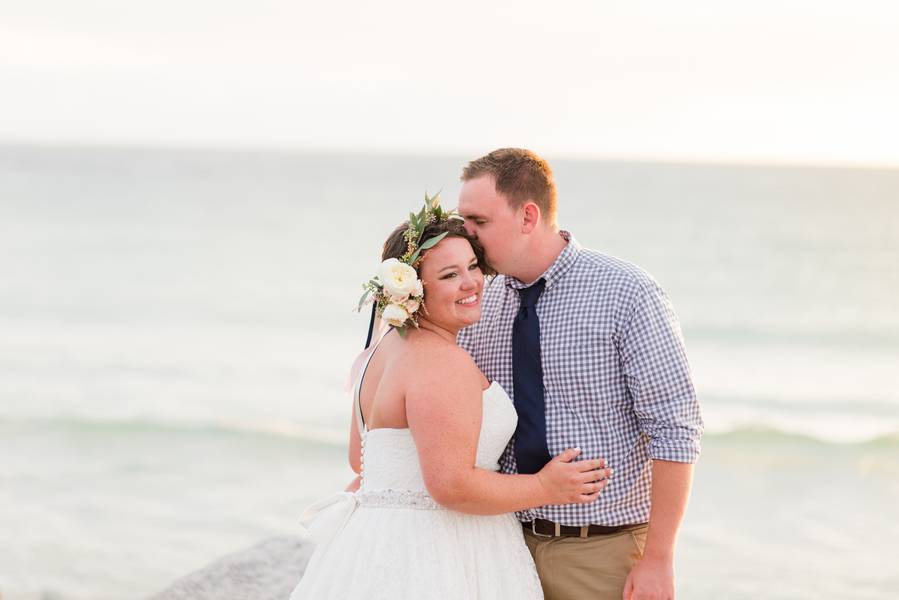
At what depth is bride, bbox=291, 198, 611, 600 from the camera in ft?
10.3

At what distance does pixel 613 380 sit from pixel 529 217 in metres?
0.62

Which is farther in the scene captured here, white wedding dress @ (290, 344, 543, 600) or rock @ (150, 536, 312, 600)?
rock @ (150, 536, 312, 600)

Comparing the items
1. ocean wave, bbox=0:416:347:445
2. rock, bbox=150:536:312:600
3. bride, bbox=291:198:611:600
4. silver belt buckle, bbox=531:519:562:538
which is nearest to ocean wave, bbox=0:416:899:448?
ocean wave, bbox=0:416:347:445

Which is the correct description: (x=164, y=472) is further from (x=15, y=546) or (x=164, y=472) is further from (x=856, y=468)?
(x=856, y=468)

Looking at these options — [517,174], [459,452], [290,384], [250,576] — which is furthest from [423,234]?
[290,384]

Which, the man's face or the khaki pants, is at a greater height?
the man's face

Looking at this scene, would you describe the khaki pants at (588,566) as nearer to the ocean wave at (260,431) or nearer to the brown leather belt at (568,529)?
the brown leather belt at (568,529)

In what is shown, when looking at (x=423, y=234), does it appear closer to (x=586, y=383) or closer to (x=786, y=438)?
(x=586, y=383)

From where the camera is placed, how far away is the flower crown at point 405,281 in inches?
126

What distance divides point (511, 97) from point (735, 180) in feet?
71.4

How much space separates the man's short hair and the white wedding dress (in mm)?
643

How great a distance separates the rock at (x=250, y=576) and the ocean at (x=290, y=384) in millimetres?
2535

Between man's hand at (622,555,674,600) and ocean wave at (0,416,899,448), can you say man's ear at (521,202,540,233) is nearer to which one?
man's hand at (622,555,674,600)

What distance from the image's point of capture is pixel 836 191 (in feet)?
161
